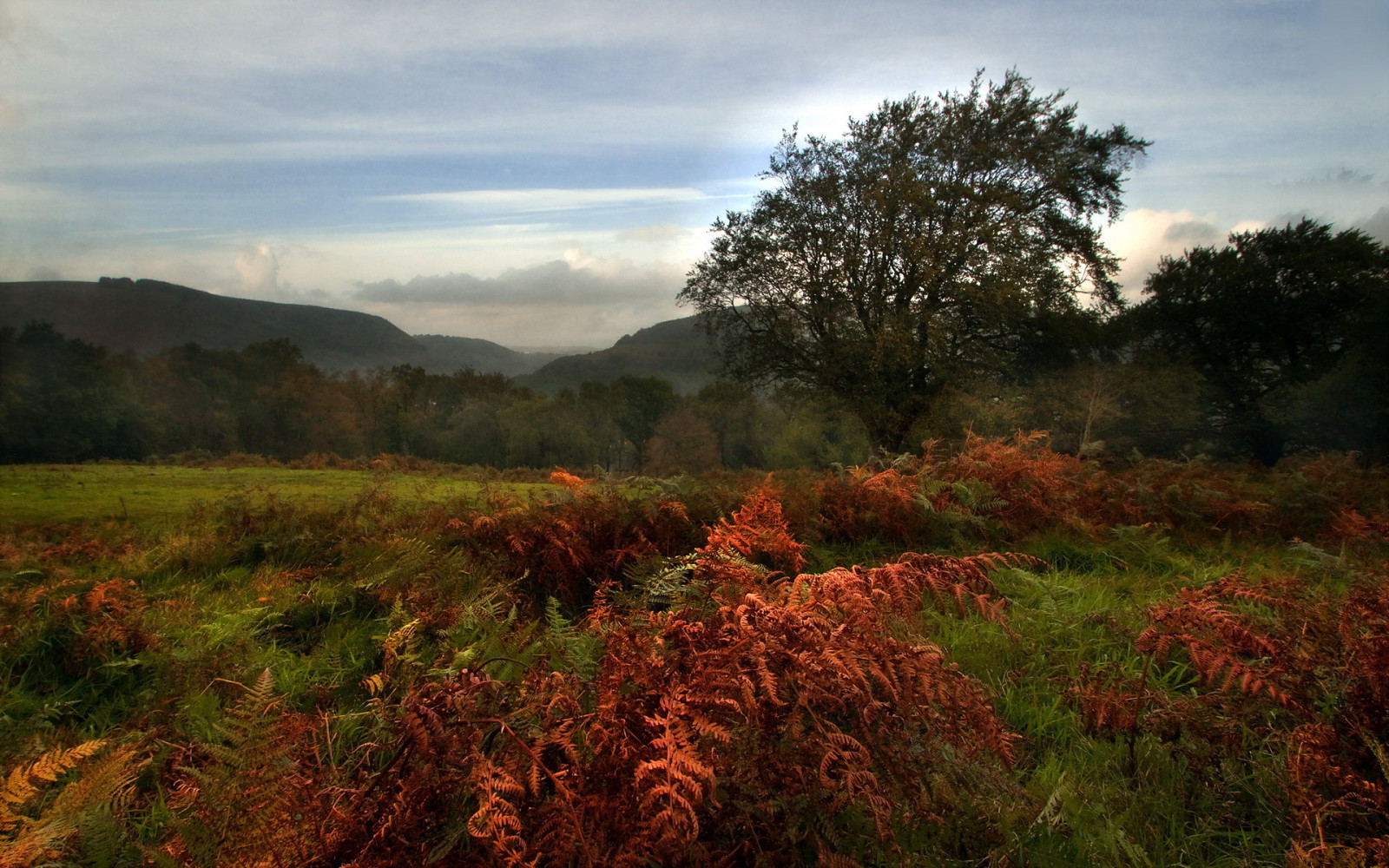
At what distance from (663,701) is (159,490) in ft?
25.9

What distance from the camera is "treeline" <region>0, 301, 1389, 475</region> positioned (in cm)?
905

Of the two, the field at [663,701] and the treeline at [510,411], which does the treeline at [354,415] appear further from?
the field at [663,701]

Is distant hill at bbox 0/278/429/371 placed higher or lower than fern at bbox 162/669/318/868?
higher

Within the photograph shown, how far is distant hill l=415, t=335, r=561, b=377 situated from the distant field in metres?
18.7

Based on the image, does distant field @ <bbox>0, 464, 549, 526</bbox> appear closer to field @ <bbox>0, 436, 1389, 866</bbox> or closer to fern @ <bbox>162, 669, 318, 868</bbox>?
field @ <bbox>0, 436, 1389, 866</bbox>

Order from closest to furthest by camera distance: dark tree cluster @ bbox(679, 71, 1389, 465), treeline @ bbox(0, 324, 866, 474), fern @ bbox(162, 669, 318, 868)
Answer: fern @ bbox(162, 669, 318, 868), treeline @ bbox(0, 324, 866, 474), dark tree cluster @ bbox(679, 71, 1389, 465)

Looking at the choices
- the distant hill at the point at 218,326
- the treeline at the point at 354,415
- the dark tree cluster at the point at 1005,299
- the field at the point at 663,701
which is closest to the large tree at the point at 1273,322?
the dark tree cluster at the point at 1005,299

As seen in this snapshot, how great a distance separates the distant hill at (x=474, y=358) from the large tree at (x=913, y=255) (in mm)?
14863

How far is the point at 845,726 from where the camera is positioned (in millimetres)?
2000

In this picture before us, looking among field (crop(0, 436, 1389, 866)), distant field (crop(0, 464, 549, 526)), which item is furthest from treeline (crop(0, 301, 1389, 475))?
field (crop(0, 436, 1389, 866))

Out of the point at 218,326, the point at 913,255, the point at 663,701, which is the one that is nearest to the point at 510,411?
the point at 218,326

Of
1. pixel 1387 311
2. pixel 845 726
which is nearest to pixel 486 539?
pixel 845 726

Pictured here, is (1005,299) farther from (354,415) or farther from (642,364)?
(642,364)

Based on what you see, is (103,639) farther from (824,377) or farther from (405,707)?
(824,377)
